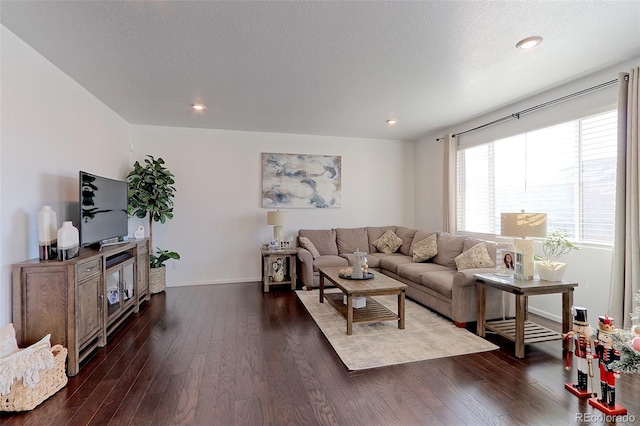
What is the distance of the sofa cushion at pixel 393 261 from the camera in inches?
181

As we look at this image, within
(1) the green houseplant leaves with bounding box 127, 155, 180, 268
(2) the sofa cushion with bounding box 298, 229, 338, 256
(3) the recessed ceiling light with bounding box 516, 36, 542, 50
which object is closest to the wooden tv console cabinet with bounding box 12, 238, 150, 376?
(1) the green houseplant leaves with bounding box 127, 155, 180, 268

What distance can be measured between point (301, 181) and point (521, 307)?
3.82m

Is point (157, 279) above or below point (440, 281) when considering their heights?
below

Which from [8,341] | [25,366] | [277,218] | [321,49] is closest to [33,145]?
[8,341]

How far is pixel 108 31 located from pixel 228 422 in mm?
2802

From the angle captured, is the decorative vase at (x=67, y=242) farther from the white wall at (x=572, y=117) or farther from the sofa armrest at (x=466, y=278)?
the white wall at (x=572, y=117)

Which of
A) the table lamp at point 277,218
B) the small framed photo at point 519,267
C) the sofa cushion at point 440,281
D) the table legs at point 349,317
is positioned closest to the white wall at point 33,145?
the table lamp at point 277,218

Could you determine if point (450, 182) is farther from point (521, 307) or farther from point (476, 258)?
point (521, 307)

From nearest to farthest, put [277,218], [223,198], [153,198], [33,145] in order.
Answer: [33,145]
[153,198]
[277,218]
[223,198]

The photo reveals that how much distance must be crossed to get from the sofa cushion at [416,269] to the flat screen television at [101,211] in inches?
142

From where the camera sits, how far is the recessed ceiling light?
240 centimetres

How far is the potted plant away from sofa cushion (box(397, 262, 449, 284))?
114 centimetres

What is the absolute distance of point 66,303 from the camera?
2.33 metres

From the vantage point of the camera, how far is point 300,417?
185cm
